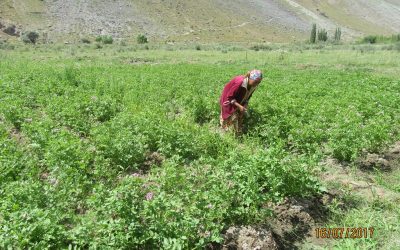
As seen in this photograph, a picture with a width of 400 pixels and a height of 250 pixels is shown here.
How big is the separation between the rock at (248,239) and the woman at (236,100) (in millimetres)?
3496

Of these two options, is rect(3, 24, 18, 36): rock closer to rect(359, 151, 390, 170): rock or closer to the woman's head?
the woman's head

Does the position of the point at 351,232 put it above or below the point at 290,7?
below

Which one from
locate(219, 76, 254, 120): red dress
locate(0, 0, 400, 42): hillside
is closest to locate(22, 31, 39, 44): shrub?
locate(0, 0, 400, 42): hillside

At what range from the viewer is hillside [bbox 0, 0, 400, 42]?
52375mm

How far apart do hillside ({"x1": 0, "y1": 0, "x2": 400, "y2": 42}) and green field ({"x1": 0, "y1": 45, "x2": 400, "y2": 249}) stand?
45218mm

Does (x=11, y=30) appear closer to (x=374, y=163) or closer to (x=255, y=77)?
(x=255, y=77)

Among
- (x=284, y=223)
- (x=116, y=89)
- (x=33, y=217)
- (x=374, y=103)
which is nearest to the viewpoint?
(x=33, y=217)

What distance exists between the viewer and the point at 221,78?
1370 centimetres

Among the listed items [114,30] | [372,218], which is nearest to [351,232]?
[372,218]

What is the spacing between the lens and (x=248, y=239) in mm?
4016

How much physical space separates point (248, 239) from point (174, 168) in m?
1.26

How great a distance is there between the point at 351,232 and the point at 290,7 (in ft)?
302

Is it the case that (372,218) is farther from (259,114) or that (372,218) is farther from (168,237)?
(259,114)

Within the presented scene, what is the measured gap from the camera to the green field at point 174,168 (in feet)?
11.9
